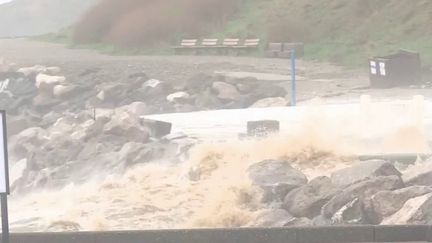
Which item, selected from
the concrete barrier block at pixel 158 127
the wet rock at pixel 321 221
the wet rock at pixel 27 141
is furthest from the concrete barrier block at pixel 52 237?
the wet rock at pixel 321 221

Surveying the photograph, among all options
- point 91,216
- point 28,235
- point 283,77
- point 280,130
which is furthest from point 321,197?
point 28,235

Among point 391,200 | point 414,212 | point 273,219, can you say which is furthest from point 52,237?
point 414,212

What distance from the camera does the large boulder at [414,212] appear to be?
17.6 ft

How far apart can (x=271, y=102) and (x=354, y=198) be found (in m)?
0.93

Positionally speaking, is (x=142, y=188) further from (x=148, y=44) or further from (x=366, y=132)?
(x=366, y=132)

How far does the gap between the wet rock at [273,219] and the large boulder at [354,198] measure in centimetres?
27

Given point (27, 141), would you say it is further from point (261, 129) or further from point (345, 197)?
point (345, 197)

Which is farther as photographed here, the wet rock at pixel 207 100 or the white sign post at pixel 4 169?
the wet rock at pixel 207 100

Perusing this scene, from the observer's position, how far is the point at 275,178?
212 inches

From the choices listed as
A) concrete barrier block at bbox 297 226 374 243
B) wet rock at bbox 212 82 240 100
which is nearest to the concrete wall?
concrete barrier block at bbox 297 226 374 243

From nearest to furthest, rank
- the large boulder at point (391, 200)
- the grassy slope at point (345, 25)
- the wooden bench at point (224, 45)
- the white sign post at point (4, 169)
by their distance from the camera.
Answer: the white sign post at point (4, 169)
the large boulder at point (391, 200)
the grassy slope at point (345, 25)
the wooden bench at point (224, 45)

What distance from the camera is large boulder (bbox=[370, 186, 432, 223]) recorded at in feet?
17.5

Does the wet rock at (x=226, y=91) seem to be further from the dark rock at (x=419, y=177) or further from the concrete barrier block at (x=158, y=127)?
the dark rock at (x=419, y=177)

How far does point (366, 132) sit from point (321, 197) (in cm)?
58
